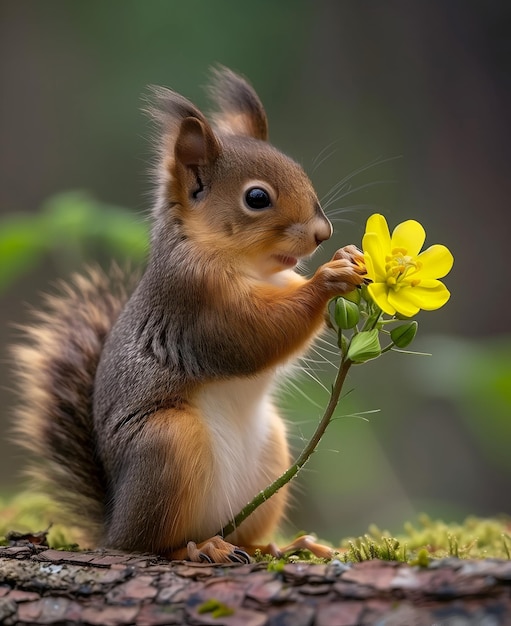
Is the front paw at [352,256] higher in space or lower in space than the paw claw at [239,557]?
higher

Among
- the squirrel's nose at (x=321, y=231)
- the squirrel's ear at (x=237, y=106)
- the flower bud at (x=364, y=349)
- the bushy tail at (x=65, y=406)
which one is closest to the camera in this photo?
the flower bud at (x=364, y=349)

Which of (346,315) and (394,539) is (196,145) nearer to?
(346,315)

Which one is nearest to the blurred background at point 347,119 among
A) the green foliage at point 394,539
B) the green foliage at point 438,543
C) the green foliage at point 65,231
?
the green foliage at point 65,231

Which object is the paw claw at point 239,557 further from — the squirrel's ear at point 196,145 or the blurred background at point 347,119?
the blurred background at point 347,119

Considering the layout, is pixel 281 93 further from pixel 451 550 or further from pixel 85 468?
pixel 451 550

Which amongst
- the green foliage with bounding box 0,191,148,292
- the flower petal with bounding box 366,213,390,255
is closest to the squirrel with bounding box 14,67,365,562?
the flower petal with bounding box 366,213,390,255

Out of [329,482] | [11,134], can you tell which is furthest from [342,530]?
[11,134]

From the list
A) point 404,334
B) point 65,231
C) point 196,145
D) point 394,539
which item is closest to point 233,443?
point 394,539

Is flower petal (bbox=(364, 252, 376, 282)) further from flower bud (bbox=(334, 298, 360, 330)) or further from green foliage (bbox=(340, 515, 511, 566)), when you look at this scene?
green foliage (bbox=(340, 515, 511, 566))
